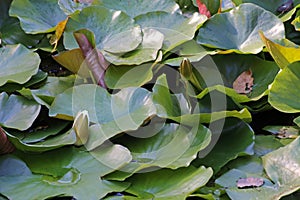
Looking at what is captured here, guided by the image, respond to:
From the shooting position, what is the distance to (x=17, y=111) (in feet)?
2.70

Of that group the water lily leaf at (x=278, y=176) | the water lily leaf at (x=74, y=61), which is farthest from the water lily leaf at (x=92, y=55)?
the water lily leaf at (x=278, y=176)

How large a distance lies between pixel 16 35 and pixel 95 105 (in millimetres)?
366

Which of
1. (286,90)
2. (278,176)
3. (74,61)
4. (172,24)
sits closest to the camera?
(278,176)

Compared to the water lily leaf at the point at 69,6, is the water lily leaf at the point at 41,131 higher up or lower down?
lower down

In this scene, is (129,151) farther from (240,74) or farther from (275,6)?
(275,6)

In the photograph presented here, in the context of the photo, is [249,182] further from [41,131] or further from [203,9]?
[203,9]

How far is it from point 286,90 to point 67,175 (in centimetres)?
39

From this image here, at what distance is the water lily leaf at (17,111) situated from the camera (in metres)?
0.79

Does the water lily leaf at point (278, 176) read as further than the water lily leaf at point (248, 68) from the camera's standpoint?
No

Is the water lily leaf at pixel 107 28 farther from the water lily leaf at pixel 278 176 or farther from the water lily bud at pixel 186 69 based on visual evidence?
the water lily leaf at pixel 278 176

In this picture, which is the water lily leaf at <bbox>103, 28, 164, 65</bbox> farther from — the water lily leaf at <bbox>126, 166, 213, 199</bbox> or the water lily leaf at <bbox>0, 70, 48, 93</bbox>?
the water lily leaf at <bbox>126, 166, 213, 199</bbox>

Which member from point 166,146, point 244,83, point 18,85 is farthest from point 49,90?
point 244,83

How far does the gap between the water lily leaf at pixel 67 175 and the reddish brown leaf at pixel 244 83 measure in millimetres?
287

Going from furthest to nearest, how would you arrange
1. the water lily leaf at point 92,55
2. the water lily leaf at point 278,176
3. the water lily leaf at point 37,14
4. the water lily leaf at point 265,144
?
the water lily leaf at point 37,14 → the water lily leaf at point 92,55 → the water lily leaf at point 265,144 → the water lily leaf at point 278,176
